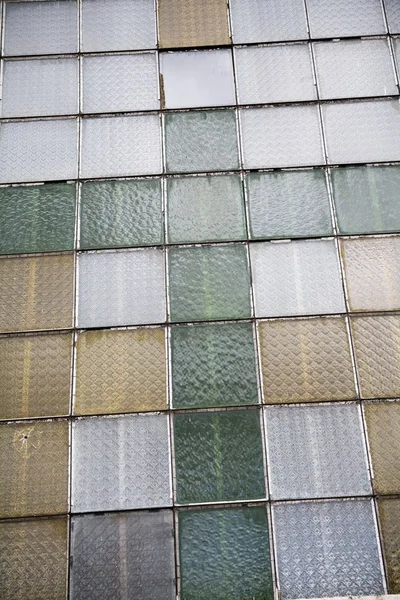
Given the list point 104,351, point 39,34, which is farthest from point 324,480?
point 39,34

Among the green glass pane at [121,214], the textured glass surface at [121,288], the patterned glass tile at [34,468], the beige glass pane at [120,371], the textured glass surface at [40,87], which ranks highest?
the textured glass surface at [40,87]

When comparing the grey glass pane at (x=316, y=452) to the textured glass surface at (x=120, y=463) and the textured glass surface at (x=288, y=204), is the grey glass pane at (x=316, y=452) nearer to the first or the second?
the textured glass surface at (x=120, y=463)

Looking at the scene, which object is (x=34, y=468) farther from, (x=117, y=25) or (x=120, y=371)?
(x=117, y=25)

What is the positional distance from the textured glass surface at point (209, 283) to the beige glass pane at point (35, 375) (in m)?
1.50

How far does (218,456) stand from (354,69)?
18.9 feet

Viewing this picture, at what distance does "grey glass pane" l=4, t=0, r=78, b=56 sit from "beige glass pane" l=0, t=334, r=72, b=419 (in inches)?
172

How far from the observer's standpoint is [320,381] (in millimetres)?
Answer: 6902

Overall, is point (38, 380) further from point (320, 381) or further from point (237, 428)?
point (320, 381)

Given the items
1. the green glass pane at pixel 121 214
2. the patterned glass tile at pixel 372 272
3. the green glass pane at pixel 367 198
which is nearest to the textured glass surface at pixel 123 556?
the green glass pane at pixel 121 214

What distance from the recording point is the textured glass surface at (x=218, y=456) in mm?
6508

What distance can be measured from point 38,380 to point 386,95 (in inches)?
242

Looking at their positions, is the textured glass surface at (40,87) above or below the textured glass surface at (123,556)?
above

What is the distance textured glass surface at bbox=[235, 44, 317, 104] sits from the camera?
8.11m

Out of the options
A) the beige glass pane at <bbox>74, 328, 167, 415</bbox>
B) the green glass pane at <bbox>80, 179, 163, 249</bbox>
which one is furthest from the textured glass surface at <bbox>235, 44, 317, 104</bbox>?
the beige glass pane at <bbox>74, 328, 167, 415</bbox>
